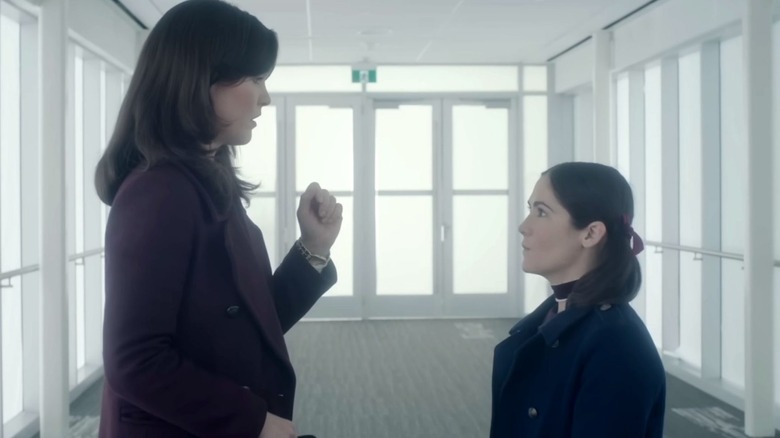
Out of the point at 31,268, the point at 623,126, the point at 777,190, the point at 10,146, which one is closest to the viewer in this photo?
the point at 31,268

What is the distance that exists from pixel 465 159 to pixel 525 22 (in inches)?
96.5

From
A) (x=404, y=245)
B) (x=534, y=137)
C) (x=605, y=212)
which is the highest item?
(x=534, y=137)

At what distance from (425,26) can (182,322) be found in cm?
590

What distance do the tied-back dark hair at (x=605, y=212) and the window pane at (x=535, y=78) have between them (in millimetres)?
7218

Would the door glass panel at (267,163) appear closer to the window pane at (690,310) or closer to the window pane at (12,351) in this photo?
the window pane at (12,351)

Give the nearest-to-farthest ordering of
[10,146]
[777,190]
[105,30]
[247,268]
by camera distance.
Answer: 1. [247,268]
2. [10,146]
3. [777,190]
4. [105,30]

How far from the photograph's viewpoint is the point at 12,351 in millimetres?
4496

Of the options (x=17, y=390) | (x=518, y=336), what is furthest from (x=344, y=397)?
(x=518, y=336)

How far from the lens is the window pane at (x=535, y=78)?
28.6 feet

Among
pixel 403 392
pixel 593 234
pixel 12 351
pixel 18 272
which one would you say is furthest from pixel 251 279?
pixel 403 392

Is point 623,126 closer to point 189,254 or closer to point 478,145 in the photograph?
point 478,145

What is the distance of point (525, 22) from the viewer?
21.6ft

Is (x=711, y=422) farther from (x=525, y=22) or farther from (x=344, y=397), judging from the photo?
(x=525, y=22)

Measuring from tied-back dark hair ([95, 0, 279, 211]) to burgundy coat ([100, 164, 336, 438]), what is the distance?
1.7 inches
